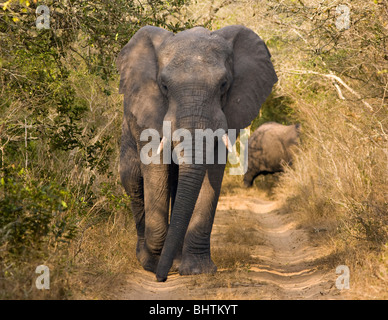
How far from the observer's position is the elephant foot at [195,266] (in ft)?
24.6

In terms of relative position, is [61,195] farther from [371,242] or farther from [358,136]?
[358,136]

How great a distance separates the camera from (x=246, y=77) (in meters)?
8.08

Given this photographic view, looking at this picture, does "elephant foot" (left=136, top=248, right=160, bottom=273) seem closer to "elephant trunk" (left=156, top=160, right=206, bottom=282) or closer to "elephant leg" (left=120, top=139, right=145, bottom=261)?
"elephant leg" (left=120, top=139, right=145, bottom=261)

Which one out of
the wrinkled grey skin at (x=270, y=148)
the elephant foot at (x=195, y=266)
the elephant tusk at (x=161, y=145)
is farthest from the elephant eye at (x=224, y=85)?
the wrinkled grey skin at (x=270, y=148)

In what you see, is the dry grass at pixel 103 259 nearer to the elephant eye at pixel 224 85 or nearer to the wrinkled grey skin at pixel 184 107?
the wrinkled grey skin at pixel 184 107

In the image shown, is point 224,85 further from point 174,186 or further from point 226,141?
point 174,186

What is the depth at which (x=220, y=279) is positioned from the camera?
7.04m

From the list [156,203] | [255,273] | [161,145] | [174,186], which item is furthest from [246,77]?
[255,273]

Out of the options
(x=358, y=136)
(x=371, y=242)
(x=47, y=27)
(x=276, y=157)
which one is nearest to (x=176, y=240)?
(x=371, y=242)

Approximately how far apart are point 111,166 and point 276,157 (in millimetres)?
9343

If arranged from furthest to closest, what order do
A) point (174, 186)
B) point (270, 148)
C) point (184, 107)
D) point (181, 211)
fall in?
point (270, 148) → point (174, 186) → point (184, 107) → point (181, 211)

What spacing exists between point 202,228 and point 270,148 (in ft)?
41.8

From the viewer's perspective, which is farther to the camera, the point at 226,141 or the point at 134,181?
the point at 134,181

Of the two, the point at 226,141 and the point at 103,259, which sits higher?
the point at 226,141
